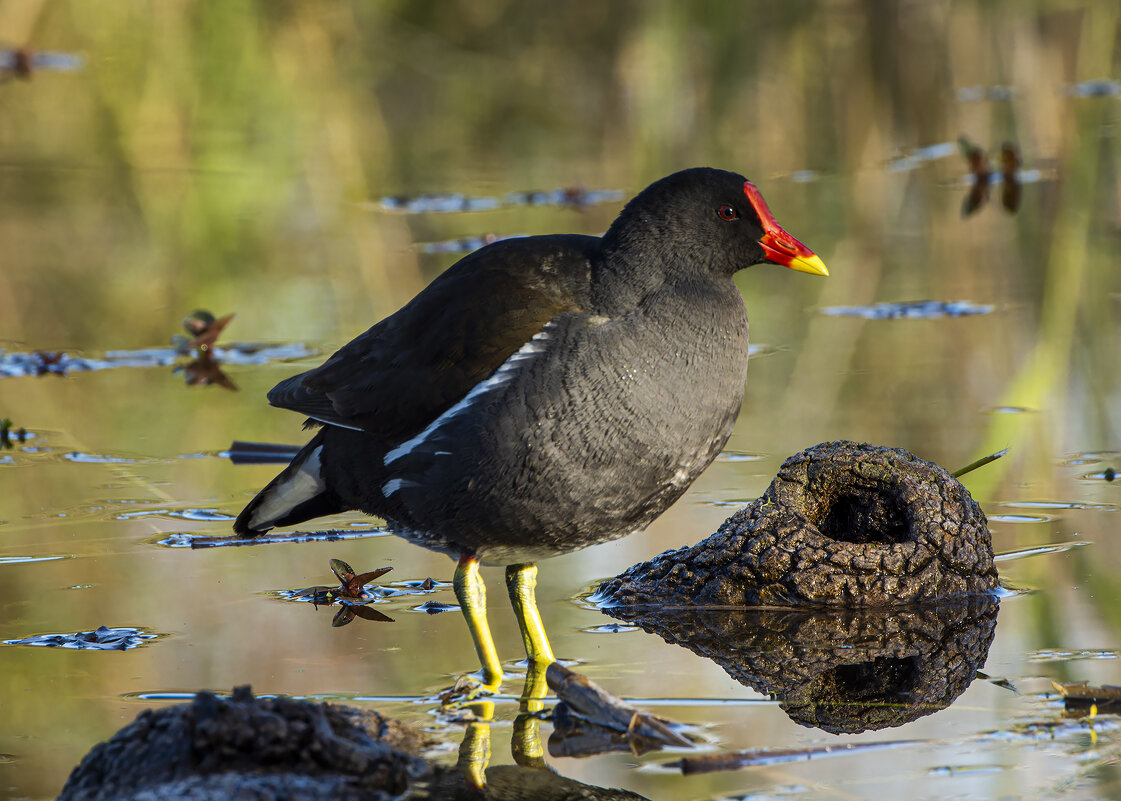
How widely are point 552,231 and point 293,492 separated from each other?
4264mm

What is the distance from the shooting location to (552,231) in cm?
854

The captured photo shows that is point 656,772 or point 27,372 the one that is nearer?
point 656,772

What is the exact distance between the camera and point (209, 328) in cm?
698

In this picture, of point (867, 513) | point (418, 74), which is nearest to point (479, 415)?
point (867, 513)

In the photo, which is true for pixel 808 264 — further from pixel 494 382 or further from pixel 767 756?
pixel 767 756

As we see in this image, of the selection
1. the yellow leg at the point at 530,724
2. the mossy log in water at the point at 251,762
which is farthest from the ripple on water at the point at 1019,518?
the mossy log in water at the point at 251,762

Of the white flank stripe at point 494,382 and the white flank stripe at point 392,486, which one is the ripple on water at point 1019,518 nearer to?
the white flank stripe at point 494,382

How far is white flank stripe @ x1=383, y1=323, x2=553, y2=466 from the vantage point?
4.02 m

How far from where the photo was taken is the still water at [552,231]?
3.71 metres

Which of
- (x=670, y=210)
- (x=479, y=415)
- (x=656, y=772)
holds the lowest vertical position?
(x=656, y=772)

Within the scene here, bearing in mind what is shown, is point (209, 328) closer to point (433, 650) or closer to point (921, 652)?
point (433, 650)

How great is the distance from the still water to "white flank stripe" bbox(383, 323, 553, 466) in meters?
0.52

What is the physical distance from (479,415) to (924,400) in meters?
2.52

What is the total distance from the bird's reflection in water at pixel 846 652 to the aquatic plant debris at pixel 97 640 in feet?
4.00
